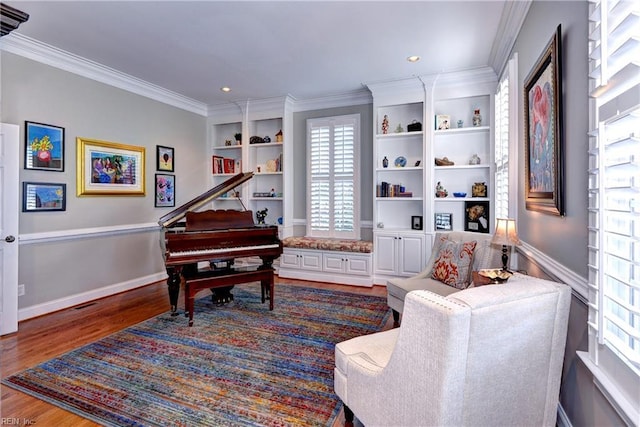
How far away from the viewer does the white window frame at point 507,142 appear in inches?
114

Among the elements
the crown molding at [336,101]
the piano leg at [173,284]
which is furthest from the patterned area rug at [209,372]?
the crown molding at [336,101]

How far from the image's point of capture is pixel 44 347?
2.75 m

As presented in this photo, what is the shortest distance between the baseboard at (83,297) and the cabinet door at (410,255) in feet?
12.0

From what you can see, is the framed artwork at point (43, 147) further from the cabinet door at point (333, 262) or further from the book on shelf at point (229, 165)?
the cabinet door at point (333, 262)

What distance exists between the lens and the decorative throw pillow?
2.82m

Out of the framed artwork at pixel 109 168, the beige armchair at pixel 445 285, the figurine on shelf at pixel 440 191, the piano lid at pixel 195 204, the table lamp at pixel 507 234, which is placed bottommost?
the beige armchair at pixel 445 285

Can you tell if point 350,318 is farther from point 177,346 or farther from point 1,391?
point 1,391

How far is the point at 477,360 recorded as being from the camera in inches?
44.5

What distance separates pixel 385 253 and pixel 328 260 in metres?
0.86

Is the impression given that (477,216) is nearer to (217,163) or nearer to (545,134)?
(545,134)

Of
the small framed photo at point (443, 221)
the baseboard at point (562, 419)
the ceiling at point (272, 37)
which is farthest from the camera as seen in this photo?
the small framed photo at point (443, 221)

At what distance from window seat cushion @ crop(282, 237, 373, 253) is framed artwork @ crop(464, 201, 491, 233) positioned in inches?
54.3

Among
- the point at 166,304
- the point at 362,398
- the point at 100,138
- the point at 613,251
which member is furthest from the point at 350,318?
the point at 100,138

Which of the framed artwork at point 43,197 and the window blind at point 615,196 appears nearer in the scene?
the window blind at point 615,196
